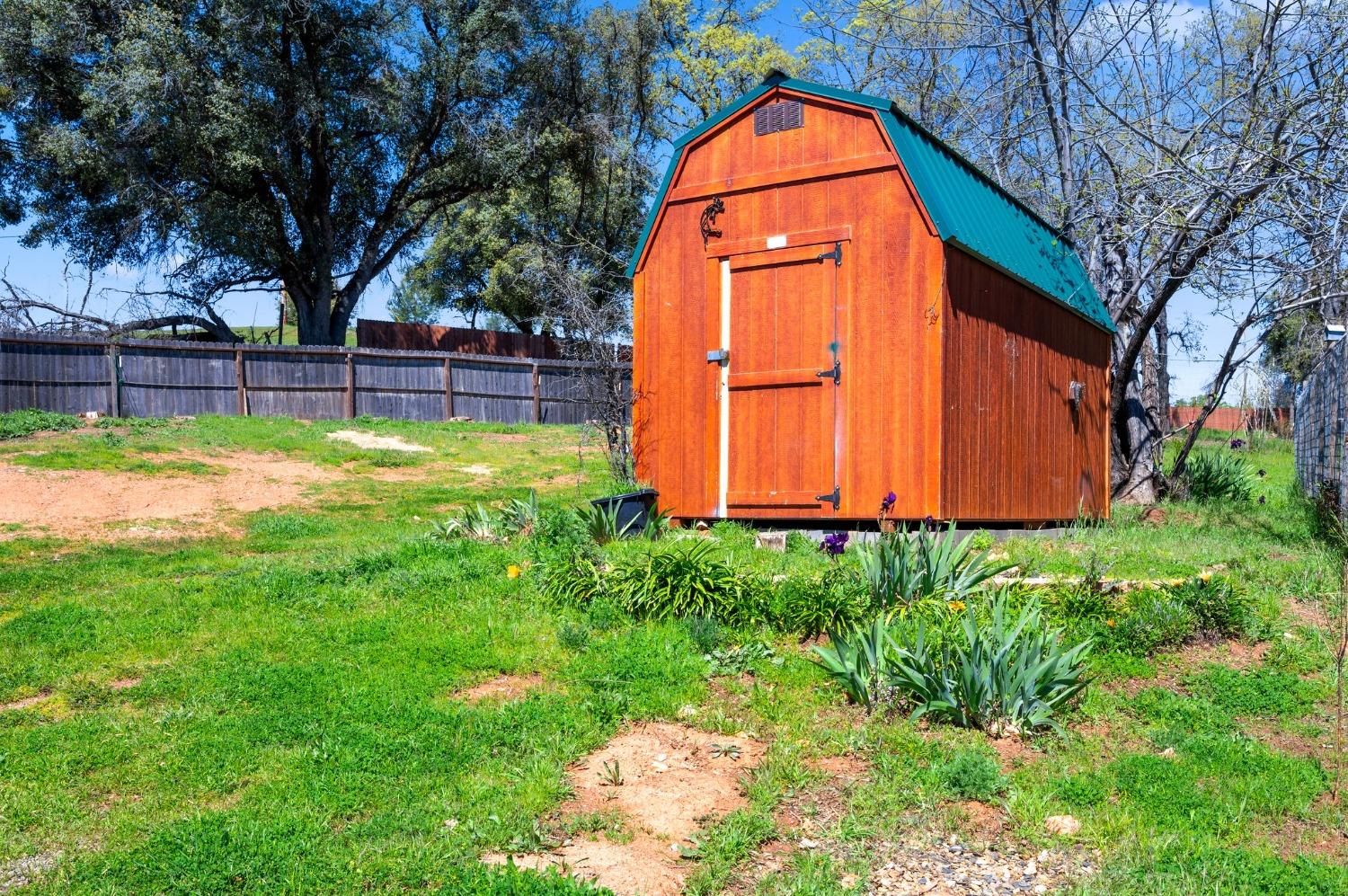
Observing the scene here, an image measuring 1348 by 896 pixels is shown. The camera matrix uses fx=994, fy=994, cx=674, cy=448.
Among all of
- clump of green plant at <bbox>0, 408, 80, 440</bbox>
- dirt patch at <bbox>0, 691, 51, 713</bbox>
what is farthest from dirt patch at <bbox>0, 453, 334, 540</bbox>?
dirt patch at <bbox>0, 691, 51, 713</bbox>

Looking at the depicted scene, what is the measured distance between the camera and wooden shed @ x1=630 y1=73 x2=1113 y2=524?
730 centimetres

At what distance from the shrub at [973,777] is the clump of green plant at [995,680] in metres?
0.39

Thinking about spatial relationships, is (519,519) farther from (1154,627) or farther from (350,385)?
(350,385)

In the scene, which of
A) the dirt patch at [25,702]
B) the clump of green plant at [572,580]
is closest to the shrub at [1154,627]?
the clump of green plant at [572,580]

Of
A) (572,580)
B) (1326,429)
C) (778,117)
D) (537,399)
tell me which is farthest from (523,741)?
(537,399)

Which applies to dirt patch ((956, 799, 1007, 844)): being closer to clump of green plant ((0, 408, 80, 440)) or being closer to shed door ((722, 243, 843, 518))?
shed door ((722, 243, 843, 518))

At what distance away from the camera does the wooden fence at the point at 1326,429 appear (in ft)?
30.3

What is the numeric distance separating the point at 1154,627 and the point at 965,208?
398 centimetres

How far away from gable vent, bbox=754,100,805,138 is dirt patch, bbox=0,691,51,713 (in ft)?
20.4

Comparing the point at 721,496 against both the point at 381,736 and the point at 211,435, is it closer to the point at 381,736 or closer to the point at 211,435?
the point at 381,736

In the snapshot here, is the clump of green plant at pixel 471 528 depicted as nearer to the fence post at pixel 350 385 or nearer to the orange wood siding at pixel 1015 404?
the orange wood siding at pixel 1015 404

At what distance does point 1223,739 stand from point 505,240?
2789cm

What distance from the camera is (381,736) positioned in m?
4.19

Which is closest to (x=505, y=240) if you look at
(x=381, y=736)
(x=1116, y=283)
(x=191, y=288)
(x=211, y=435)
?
(x=191, y=288)
